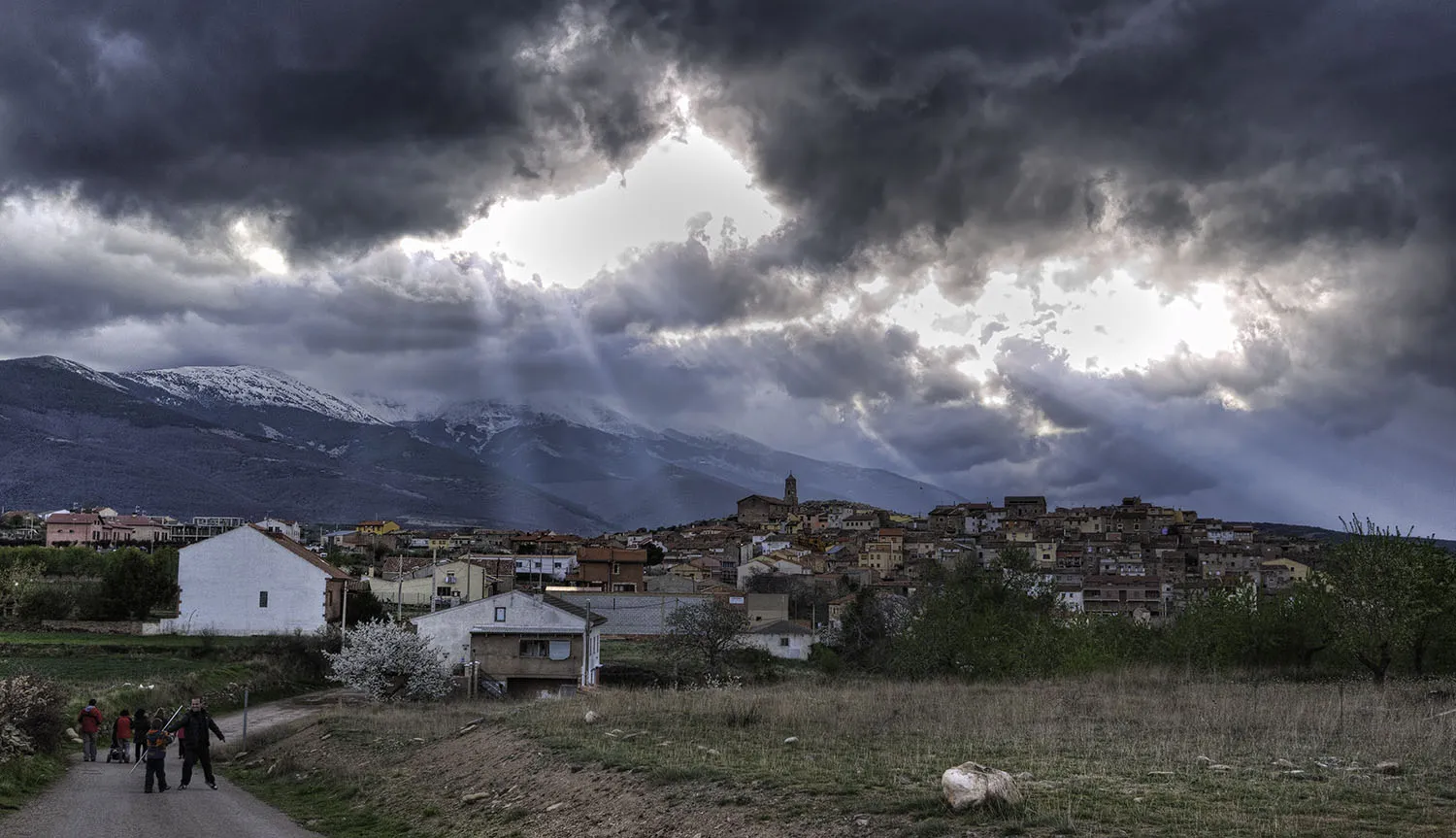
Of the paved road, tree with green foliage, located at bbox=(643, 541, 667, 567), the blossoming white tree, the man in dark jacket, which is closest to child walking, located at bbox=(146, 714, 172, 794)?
the paved road

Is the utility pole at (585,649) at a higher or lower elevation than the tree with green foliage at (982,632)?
lower

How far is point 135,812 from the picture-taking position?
2170 cm

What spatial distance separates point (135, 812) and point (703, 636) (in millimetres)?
48766

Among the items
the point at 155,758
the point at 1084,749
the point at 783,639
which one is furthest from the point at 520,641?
the point at 1084,749

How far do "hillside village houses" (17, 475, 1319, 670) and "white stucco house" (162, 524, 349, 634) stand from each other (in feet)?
0.32

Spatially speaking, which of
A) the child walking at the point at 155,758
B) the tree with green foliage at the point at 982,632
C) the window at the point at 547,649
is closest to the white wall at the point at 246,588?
the window at the point at 547,649

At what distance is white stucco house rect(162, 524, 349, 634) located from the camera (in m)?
77.2

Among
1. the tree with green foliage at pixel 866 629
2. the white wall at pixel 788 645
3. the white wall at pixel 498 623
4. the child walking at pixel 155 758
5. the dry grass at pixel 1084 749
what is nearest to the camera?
the dry grass at pixel 1084 749

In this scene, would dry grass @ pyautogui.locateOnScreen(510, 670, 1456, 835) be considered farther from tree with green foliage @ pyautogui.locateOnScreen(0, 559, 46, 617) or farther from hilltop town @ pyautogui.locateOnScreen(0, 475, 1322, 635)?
tree with green foliage @ pyautogui.locateOnScreen(0, 559, 46, 617)

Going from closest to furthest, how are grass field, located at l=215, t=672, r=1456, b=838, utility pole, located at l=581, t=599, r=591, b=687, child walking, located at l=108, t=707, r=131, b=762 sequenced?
1. grass field, located at l=215, t=672, r=1456, b=838
2. child walking, located at l=108, t=707, r=131, b=762
3. utility pole, located at l=581, t=599, r=591, b=687

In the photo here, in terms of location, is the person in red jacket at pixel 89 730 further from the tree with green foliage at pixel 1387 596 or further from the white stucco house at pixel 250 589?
the white stucco house at pixel 250 589

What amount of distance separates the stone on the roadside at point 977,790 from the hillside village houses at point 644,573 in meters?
45.5

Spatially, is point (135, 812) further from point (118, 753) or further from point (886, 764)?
point (886, 764)

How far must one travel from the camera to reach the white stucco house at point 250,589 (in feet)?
253
